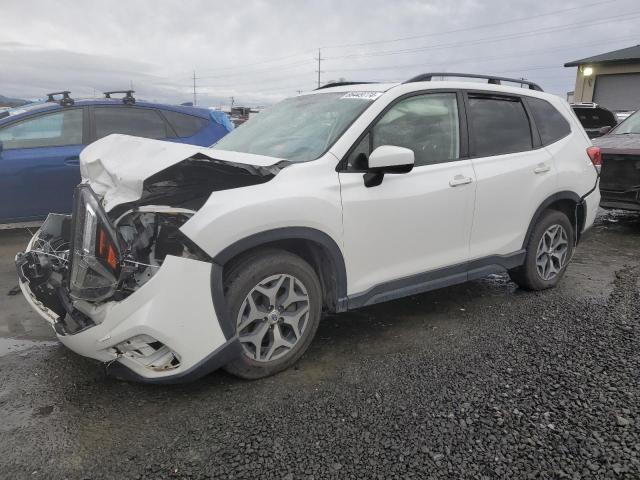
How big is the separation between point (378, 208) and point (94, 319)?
1.73m

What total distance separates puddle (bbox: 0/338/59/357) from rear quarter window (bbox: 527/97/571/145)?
4190 mm

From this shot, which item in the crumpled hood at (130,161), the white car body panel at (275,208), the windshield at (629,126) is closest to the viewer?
the white car body panel at (275,208)

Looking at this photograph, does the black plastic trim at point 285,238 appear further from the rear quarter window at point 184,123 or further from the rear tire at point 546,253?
the rear quarter window at point 184,123

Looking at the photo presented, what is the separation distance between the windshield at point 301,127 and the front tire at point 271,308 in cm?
72

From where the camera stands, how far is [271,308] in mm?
2814

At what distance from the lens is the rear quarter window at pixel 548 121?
425 cm

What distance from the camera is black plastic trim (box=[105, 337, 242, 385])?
250cm

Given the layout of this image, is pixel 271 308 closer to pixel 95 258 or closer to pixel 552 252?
pixel 95 258

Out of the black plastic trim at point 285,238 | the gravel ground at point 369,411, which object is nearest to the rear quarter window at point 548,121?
the gravel ground at point 369,411

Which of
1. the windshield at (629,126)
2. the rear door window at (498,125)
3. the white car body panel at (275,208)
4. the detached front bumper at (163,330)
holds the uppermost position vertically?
the windshield at (629,126)

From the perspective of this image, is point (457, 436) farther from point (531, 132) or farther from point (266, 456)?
point (531, 132)

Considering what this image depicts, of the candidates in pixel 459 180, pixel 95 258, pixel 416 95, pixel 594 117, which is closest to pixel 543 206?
pixel 459 180

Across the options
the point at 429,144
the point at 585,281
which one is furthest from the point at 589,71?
the point at 429,144

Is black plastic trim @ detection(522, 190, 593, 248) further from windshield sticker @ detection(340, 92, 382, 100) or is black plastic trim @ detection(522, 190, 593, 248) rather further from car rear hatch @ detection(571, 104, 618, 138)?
car rear hatch @ detection(571, 104, 618, 138)
